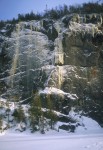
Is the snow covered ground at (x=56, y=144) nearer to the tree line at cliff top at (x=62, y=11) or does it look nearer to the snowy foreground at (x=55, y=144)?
the snowy foreground at (x=55, y=144)

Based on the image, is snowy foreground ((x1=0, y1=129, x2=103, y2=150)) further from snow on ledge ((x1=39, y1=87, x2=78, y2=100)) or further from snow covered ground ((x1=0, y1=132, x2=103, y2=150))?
snow on ledge ((x1=39, y1=87, x2=78, y2=100))

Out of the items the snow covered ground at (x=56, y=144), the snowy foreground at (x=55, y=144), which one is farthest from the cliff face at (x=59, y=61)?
the snow covered ground at (x=56, y=144)

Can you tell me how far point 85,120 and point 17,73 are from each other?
21895 mm

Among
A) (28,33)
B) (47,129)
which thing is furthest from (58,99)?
(28,33)

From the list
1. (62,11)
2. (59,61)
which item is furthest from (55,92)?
(62,11)

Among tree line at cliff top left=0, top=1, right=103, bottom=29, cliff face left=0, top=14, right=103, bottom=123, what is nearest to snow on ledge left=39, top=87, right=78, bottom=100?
cliff face left=0, top=14, right=103, bottom=123

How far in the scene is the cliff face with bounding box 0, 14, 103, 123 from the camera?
7162cm

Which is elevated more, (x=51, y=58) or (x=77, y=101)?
(x=51, y=58)

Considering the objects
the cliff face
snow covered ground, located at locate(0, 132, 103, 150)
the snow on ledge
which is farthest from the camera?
the cliff face

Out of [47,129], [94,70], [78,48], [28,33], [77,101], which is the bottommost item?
[47,129]

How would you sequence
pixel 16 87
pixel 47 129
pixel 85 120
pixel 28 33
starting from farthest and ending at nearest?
pixel 28 33, pixel 16 87, pixel 85 120, pixel 47 129

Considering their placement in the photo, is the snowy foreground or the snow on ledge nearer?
the snowy foreground

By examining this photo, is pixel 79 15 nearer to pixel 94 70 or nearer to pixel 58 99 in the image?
pixel 94 70

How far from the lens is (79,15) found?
83.4m
